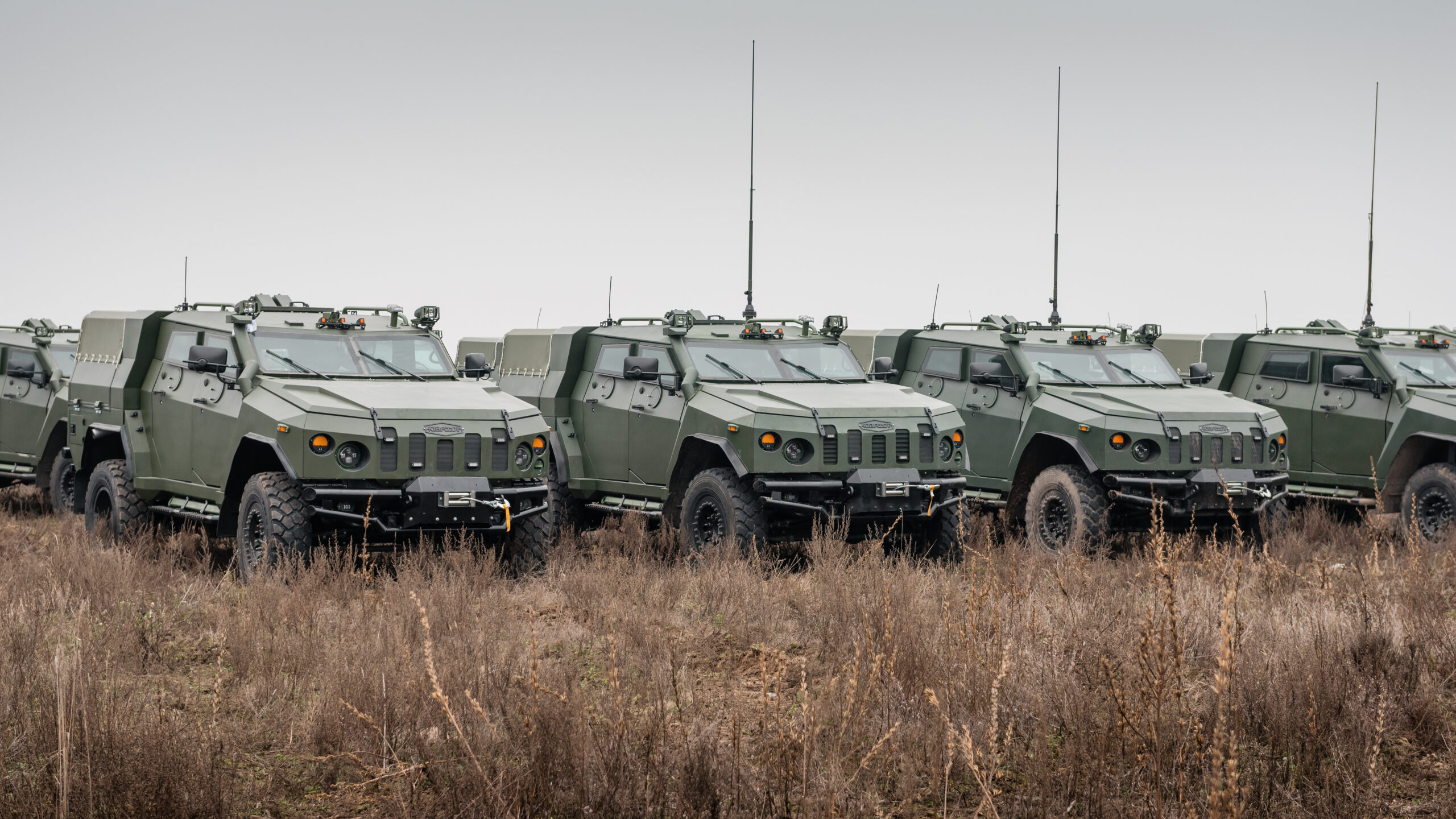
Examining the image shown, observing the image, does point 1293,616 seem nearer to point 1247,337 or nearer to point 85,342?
point 1247,337

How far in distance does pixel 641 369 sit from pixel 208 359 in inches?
139

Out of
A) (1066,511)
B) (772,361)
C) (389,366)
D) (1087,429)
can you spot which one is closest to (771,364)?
(772,361)

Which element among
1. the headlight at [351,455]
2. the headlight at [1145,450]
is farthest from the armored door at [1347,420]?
the headlight at [351,455]

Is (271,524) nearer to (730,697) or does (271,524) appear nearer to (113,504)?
(113,504)

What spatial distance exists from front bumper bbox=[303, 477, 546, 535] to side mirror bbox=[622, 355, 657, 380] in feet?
7.51

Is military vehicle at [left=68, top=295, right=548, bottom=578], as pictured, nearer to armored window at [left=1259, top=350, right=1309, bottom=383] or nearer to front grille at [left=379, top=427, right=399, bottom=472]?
front grille at [left=379, top=427, right=399, bottom=472]

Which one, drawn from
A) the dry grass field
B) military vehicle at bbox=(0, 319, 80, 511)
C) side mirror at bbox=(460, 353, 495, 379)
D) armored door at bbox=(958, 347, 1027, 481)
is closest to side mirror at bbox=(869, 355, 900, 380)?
armored door at bbox=(958, 347, 1027, 481)

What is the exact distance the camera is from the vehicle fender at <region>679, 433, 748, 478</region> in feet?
35.0

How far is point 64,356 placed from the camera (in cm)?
1645

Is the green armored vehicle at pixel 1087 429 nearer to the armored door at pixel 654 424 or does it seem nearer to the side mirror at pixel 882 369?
the side mirror at pixel 882 369

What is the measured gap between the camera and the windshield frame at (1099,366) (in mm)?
13289

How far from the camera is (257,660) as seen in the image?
23.6 ft

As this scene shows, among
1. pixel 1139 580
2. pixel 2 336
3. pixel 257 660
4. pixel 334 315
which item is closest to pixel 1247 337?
pixel 1139 580

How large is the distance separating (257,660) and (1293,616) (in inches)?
225
